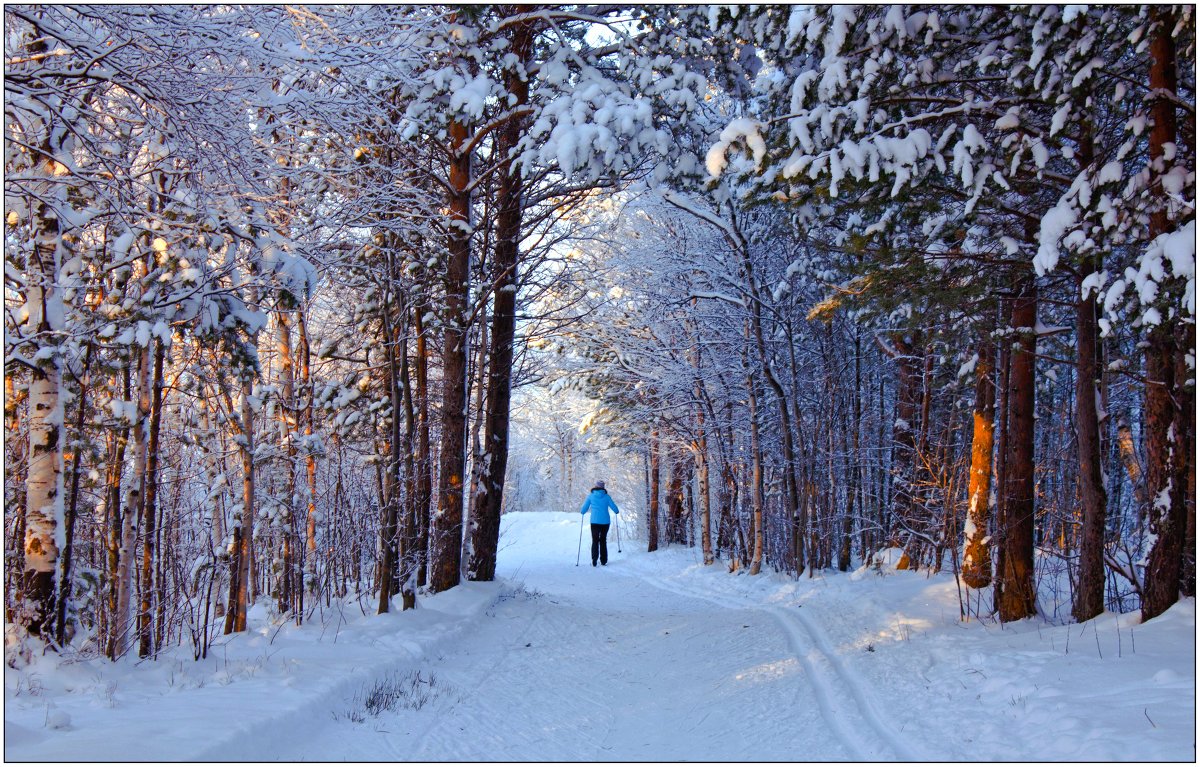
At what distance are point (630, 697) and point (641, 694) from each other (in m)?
0.13

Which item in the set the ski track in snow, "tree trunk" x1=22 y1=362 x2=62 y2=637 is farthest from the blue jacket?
"tree trunk" x1=22 y1=362 x2=62 y2=637

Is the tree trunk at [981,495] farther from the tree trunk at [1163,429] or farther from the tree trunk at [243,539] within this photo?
the tree trunk at [243,539]

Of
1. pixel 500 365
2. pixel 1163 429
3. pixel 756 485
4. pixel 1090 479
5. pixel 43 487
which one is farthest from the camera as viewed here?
pixel 756 485

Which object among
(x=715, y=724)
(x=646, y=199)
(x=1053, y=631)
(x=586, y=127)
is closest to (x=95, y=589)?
(x=715, y=724)

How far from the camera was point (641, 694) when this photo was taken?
6.02 m

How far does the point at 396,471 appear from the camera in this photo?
8117 millimetres

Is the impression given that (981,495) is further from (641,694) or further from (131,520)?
(131,520)

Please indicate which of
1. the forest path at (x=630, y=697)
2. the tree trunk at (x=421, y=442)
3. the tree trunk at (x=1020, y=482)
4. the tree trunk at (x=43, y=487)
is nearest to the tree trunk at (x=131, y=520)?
the tree trunk at (x=43, y=487)

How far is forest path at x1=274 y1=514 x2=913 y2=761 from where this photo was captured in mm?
4492

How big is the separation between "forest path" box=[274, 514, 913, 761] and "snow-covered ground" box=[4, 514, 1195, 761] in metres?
0.02

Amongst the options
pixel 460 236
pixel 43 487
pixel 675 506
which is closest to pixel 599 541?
pixel 675 506

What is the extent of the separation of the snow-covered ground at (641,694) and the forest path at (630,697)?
2 cm

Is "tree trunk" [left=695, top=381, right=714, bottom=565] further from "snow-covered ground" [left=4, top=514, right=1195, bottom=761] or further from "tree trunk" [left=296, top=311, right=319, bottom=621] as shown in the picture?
"tree trunk" [left=296, top=311, right=319, bottom=621]

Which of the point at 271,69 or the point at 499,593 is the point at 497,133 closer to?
the point at 271,69
